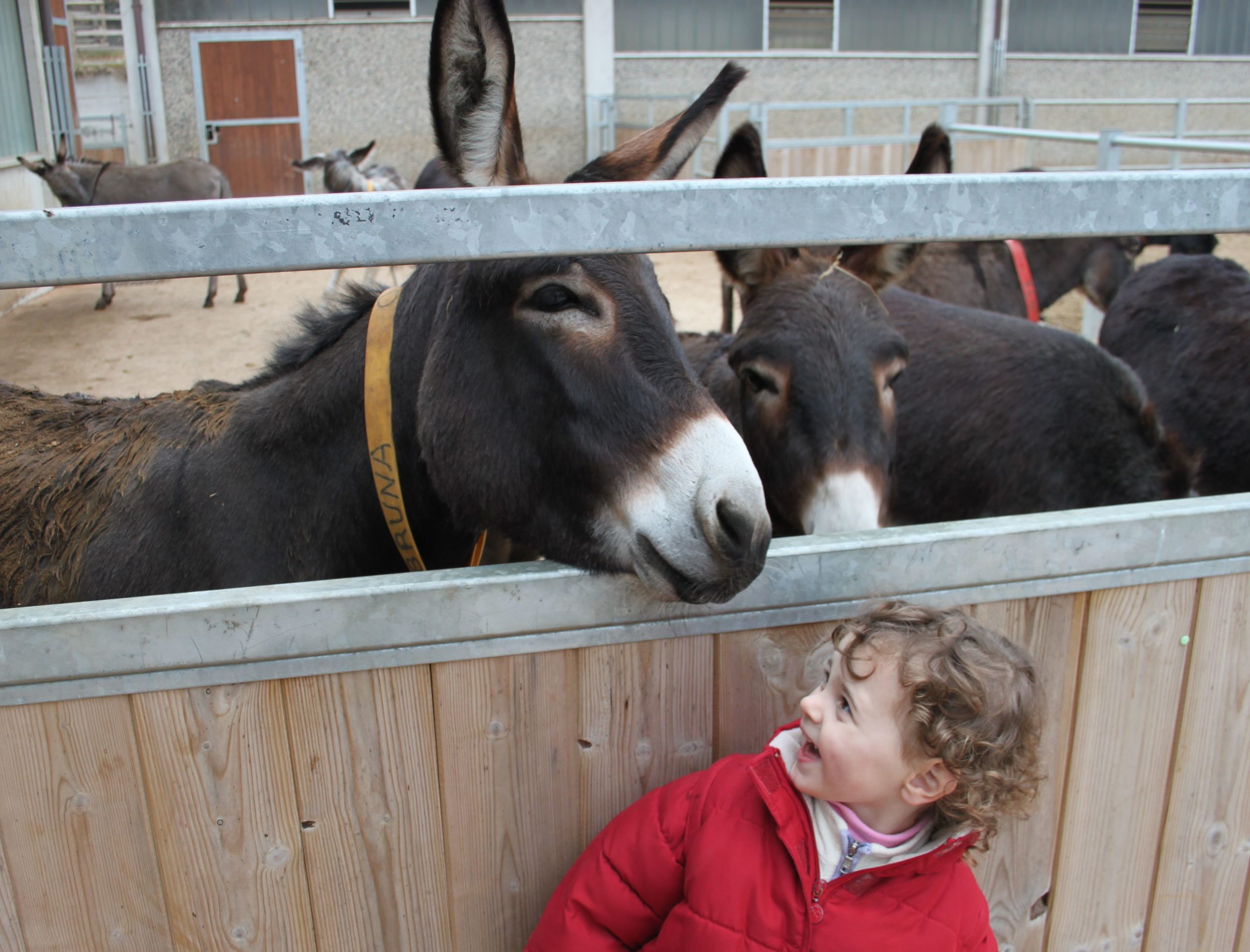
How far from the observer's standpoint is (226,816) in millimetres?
1381

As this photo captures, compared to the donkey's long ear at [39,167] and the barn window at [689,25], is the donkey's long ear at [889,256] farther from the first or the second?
the barn window at [689,25]

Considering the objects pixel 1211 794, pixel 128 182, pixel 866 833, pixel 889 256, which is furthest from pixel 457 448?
pixel 128 182

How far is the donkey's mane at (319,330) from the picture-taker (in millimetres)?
2102

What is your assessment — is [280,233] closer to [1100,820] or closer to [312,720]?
[312,720]

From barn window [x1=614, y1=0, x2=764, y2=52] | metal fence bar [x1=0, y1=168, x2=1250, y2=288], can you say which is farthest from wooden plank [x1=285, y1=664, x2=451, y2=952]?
barn window [x1=614, y1=0, x2=764, y2=52]

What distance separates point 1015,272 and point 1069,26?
17.5 meters

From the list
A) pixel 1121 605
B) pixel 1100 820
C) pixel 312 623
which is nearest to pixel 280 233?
pixel 312 623

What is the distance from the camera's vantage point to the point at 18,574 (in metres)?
2.17

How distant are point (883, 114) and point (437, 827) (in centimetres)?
1991

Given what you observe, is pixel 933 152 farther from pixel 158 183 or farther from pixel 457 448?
pixel 158 183

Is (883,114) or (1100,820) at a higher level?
(883,114)

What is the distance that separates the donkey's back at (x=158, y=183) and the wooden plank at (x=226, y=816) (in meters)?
11.7

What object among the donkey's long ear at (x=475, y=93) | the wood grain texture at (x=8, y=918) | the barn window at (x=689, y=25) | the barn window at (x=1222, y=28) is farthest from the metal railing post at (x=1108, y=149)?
the barn window at (x=1222, y=28)

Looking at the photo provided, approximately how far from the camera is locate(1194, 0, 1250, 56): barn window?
1978cm
